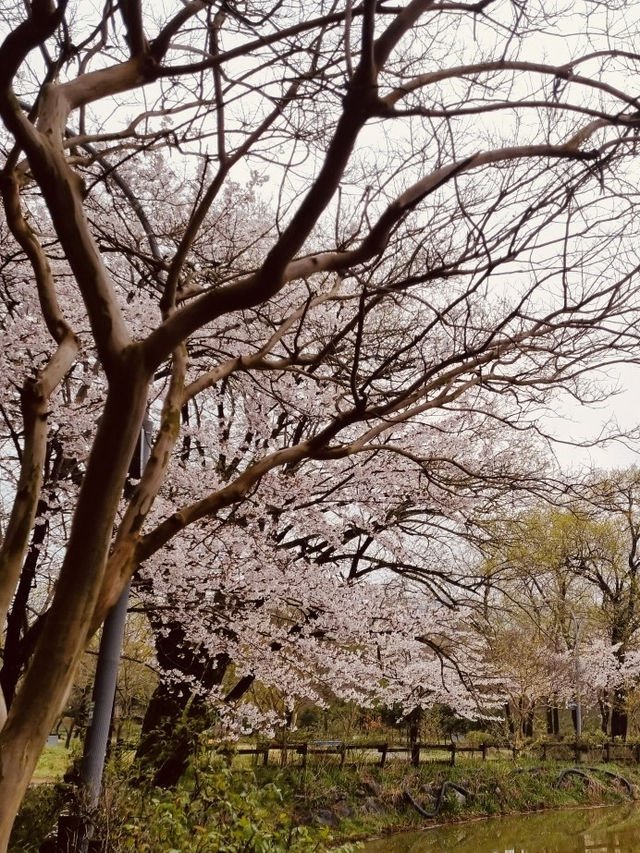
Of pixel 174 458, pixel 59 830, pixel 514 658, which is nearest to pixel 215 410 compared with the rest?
pixel 174 458

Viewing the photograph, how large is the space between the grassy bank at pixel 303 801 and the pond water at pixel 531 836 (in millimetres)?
512

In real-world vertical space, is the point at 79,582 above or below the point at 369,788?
above

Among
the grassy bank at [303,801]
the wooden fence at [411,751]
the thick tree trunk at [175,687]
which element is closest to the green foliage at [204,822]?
the grassy bank at [303,801]

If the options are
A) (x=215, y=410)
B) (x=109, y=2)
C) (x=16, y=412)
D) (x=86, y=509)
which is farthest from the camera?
(x=215, y=410)

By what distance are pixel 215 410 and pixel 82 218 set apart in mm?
7904

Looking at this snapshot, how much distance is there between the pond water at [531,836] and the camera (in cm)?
1143

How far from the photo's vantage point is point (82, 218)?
9.58ft

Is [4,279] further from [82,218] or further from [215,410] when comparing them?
[215,410]

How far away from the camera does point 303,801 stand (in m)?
12.4

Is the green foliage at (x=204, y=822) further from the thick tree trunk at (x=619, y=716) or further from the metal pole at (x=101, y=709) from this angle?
the thick tree trunk at (x=619, y=716)

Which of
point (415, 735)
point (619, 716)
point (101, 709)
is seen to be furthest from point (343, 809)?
point (619, 716)

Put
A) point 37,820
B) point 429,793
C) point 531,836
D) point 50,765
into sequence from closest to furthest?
point 37,820, point 531,836, point 429,793, point 50,765

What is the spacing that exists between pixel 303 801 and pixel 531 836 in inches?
170

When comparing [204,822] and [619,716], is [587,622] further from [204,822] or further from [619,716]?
[204,822]
